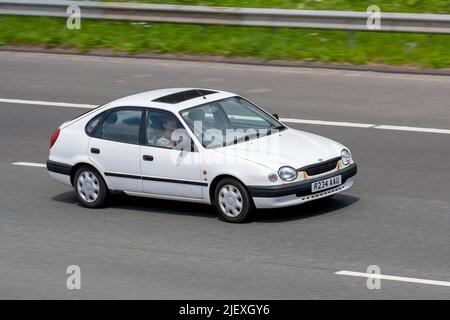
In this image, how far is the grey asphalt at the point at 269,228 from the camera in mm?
10359

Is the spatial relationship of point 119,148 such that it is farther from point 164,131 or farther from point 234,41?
point 234,41

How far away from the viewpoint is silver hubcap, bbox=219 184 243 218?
40.0 ft

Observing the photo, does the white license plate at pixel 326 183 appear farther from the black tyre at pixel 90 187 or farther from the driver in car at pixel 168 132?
the black tyre at pixel 90 187

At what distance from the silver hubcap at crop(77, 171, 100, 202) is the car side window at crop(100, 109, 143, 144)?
513 millimetres

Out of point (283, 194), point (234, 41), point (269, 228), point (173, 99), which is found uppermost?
point (234, 41)

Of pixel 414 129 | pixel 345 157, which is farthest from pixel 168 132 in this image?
pixel 414 129

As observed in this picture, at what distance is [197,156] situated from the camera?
40.9 feet

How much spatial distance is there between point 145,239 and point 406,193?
330cm

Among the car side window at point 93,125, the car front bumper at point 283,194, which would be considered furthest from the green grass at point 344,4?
the car front bumper at point 283,194

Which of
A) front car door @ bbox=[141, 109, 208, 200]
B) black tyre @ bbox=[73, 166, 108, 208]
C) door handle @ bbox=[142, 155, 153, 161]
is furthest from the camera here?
black tyre @ bbox=[73, 166, 108, 208]

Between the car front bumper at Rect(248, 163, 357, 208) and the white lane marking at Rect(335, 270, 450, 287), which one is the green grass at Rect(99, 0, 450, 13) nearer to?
the car front bumper at Rect(248, 163, 357, 208)

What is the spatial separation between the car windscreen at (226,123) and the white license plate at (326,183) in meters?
1.03

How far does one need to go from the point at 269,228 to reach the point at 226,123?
4.95 feet

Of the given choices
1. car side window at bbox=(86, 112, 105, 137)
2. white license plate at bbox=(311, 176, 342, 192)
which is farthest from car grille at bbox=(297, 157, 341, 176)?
car side window at bbox=(86, 112, 105, 137)
